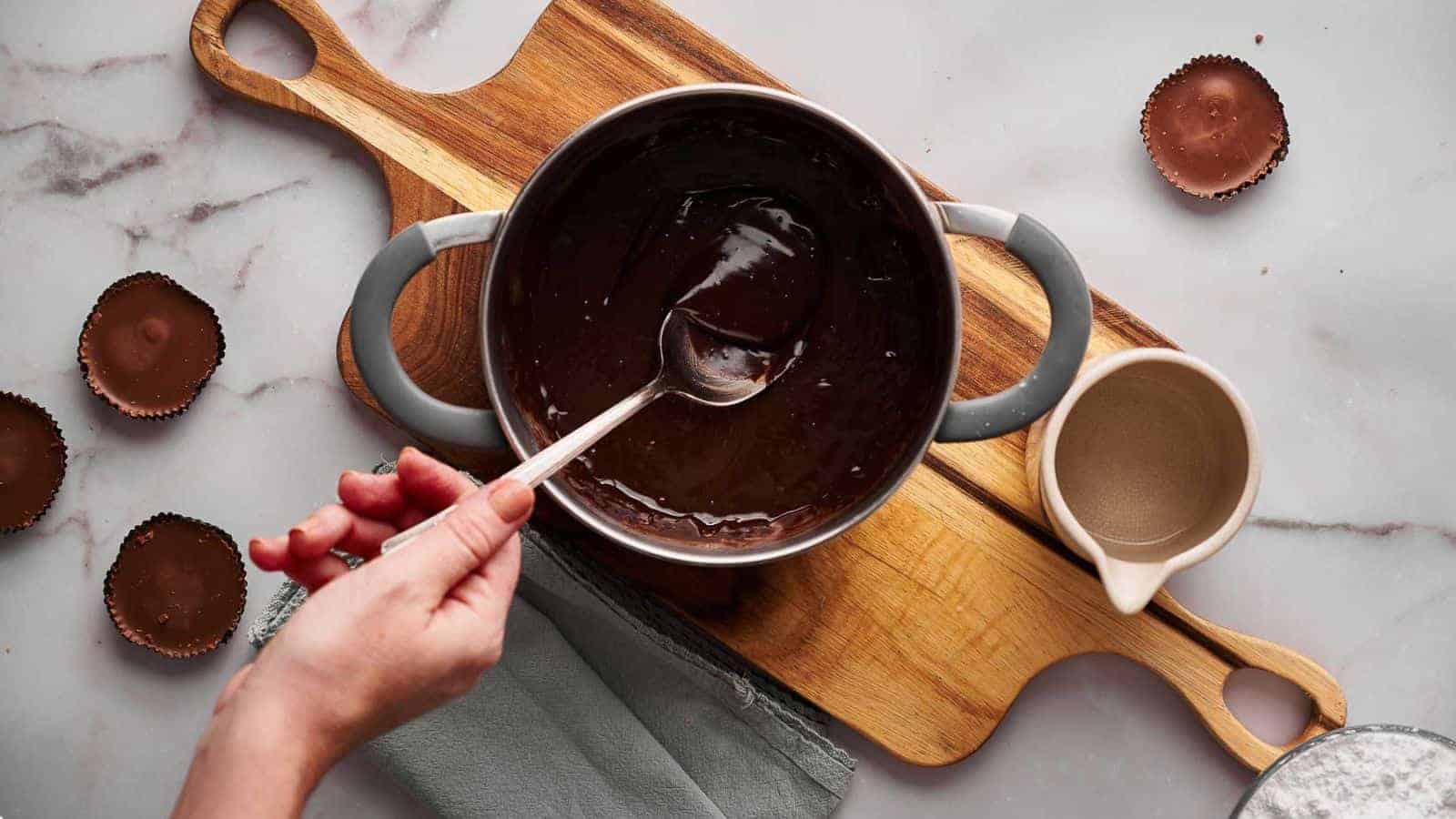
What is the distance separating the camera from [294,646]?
2.28ft

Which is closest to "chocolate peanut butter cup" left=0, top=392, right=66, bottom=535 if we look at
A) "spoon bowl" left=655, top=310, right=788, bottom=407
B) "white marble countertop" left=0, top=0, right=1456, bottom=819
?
"white marble countertop" left=0, top=0, right=1456, bottom=819

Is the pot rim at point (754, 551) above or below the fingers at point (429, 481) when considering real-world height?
above

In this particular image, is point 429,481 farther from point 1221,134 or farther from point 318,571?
point 1221,134

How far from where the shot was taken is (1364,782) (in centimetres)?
95

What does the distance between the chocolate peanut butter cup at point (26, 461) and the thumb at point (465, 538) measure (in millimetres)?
553

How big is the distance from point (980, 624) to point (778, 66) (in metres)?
0.57

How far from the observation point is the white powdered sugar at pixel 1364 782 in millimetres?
943

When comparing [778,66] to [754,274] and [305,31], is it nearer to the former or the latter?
[754,274]

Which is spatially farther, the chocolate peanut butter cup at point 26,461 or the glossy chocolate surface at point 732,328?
the chocolate peanut butter cup at point 26,461

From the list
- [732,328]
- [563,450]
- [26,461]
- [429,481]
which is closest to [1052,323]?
[732,328]

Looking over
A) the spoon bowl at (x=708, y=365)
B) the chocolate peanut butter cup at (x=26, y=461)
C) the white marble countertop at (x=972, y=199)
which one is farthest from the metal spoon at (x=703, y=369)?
the chocolate peanut butter cup at (x=26, y=461)

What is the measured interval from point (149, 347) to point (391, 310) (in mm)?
386

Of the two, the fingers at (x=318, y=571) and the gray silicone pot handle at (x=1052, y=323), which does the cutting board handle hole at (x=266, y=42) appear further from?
the gray silicone pot handle at (x=1052, y=323)

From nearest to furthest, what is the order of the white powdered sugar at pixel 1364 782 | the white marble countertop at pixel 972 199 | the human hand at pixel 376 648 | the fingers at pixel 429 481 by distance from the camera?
the human hand at pixel 376 648 → the fingers at pixel 429 481 → the white powdered sugar at pixel 1364 782 → the white marble countertop at pixel 972 199
